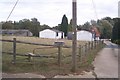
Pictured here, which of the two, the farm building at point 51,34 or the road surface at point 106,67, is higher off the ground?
the farm building at point 51,34

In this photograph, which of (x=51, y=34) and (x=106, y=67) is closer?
(x=106, y=67)

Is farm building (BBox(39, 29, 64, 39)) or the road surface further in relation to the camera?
farm building (BBox(39, 29, 64, 39))

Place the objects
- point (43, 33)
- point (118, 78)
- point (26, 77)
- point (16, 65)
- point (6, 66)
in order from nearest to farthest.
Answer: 1. point (26, 77)
2. point (118, 78)
3. point (6, 66)
4. point (16, 65)
5. point (43, 33)

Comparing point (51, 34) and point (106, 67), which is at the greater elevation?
point (51, 34)

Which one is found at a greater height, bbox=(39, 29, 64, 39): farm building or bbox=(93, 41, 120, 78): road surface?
bbox=(39, 29, 64, 39): farm building

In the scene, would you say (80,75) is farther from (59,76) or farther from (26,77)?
(26,77)

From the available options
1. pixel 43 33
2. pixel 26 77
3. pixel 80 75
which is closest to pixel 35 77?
pixel 26 77

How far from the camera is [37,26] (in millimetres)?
130625

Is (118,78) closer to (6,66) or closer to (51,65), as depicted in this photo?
(51,65)

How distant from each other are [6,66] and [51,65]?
192cm

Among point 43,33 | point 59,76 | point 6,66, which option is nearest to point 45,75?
point 59,76

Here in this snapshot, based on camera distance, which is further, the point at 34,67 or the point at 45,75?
the point at 34,67

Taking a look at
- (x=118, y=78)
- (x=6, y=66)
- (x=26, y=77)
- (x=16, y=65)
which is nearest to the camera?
(x=26, y=77)

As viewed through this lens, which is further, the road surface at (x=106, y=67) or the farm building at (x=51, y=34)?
the farm building at (x=51, y=34)
